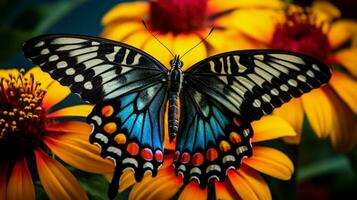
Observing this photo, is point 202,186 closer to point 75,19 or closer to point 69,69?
point 69,69

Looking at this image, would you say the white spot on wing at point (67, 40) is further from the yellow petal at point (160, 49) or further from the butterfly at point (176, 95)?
the yellow petal at point (160, 49)

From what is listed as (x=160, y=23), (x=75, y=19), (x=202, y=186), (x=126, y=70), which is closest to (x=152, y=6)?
(x=160, y=23)

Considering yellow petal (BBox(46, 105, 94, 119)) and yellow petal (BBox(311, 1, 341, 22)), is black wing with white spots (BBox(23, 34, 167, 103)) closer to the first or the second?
yellow petal (BBox(46, 105, 94, 119))

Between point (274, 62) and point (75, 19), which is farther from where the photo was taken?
point (75, 19)

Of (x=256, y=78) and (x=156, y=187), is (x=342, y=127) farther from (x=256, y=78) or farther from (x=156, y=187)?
(x=156, y=187)

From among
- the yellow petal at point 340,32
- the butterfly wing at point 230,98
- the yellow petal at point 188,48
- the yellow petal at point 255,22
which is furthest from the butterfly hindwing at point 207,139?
the yellow petal at point 340,32

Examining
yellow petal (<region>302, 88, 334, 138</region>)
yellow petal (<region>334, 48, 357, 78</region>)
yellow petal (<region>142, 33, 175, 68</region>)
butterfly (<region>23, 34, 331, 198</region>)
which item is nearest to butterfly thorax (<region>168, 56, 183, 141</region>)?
butterfly (<region>23, 34, 331, 198</region>)

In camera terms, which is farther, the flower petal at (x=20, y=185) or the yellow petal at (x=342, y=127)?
the yellow petal at (x=342, y=127)
